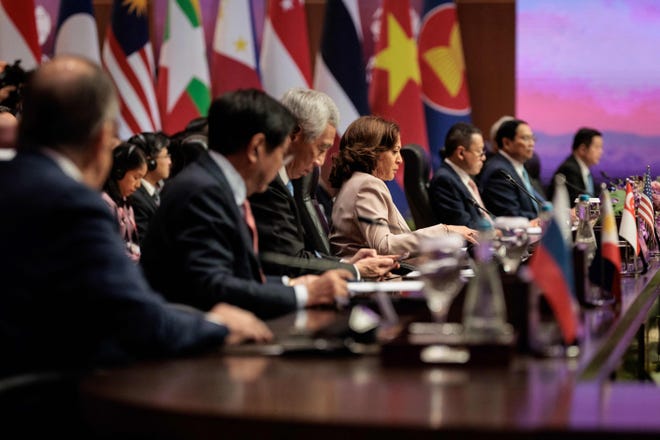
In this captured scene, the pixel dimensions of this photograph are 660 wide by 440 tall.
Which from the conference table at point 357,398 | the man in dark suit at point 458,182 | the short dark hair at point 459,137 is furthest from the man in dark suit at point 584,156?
the conference table at point 357,398

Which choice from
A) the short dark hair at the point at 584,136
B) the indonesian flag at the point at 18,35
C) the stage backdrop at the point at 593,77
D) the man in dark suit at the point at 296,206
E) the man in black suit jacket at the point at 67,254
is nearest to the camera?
the man in black suit jacket at the point at 67,254

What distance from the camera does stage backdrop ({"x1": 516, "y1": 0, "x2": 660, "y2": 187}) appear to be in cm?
932

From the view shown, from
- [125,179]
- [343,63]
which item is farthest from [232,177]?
[343,63]

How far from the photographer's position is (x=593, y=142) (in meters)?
8.84

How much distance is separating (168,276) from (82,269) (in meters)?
0.78

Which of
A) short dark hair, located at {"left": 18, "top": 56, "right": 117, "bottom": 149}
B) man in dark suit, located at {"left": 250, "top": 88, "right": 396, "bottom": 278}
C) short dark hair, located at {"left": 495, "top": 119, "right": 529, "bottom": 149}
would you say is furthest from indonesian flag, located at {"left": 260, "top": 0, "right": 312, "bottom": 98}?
short dark hair, located at {"left": 18, "top": 56, "right": 117, "bottom": 149}

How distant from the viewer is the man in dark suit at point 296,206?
345 centimetres

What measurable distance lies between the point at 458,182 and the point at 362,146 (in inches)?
71.1

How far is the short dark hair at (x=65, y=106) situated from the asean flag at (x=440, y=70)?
6.77m

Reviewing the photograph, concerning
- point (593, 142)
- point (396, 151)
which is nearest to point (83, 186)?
point (396, 151)

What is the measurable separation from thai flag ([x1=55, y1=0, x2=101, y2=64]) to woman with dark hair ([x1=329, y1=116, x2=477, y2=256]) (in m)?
4.16

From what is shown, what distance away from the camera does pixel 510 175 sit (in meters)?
6.70

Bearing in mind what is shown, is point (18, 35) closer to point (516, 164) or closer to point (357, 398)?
point (516, 164)

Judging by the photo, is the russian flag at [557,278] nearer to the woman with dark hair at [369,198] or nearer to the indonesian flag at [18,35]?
the woman with dark hair at [369,198]
